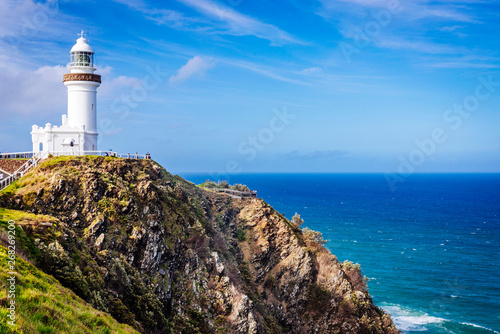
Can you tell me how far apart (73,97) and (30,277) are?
31.8 m

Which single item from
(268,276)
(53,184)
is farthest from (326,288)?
(53,184)

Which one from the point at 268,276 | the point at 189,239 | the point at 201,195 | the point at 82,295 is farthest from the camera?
the point at 201,195

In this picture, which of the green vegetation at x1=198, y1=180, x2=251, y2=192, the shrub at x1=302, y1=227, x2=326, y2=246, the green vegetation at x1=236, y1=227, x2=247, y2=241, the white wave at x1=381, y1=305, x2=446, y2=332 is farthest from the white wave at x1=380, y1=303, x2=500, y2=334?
the green vegetation at x1=198, y1=180, x2=251, y2=192

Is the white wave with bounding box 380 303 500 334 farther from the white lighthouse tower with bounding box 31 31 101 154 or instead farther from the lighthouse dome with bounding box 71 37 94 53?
the lighthouse dome with bounding box 71 37 94 53

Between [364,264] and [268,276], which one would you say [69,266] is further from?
[364,264]

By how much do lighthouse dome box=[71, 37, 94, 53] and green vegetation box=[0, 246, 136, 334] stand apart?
32.2 metres

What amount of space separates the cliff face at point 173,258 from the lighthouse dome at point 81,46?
14417mm

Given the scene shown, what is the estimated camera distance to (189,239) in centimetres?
4056

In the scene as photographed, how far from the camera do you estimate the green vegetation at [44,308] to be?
15383 mm

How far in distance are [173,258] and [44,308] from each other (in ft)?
69.2

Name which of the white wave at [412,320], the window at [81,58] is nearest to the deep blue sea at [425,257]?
the white wave at [412,320]

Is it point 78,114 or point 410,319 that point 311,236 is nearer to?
point 410,319

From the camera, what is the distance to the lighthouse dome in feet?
153

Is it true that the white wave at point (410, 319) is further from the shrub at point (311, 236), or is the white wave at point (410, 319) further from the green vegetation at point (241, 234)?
the green vegetation at point (241, 234)
